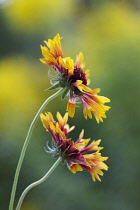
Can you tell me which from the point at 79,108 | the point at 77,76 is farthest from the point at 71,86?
the point at 79,108

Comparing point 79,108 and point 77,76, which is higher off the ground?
point 79,108

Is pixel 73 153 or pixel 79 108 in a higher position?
pixel 79 108

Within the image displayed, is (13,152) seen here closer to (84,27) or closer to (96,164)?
(84,27)

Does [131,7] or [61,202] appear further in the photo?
[131,7]

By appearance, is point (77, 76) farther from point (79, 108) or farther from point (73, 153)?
point (79, 108)

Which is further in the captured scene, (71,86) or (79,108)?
(79,108)

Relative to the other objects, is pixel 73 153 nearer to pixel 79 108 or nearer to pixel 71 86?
pixel 71 86

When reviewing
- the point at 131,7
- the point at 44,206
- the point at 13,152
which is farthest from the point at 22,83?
the point at 131,7

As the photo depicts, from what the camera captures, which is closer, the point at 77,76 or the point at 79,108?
the point at 77,76
